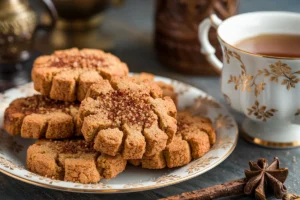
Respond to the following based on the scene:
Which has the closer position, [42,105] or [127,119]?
[127,119]

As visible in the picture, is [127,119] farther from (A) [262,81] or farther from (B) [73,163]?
(A) [262,81]

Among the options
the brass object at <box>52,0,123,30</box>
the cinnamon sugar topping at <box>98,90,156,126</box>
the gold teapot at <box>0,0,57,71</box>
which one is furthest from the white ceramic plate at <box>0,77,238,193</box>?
the brass object at <box>52,0,123,30</box>

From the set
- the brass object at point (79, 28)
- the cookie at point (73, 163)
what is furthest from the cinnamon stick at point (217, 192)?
the brass object at point (79, 28)

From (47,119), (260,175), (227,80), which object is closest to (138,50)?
(227,80)

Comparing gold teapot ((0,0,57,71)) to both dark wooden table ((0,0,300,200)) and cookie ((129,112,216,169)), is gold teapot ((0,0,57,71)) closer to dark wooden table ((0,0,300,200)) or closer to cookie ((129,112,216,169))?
dark wooden table ((0,0,300,200))

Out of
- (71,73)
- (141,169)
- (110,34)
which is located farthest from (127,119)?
(110,34)

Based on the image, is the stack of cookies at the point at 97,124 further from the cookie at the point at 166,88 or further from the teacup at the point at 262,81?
the teacup at the point at 262,81

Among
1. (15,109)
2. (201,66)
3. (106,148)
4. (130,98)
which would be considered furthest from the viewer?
(201,66)

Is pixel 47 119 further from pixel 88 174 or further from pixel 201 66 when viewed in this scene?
pixel 201 66
